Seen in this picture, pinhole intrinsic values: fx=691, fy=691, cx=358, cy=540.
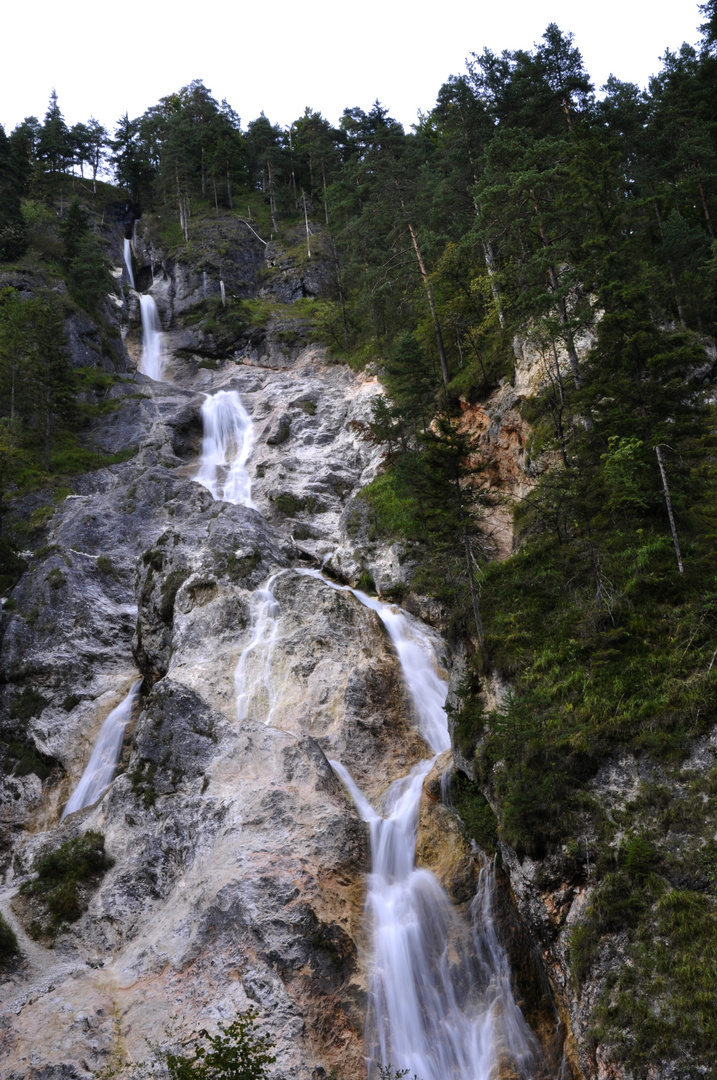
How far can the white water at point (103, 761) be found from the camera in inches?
852

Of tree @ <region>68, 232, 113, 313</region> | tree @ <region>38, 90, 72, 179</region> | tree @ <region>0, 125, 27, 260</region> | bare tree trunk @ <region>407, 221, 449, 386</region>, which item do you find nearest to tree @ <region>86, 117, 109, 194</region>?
tree @ <region>38, 90, 72, 179</region>

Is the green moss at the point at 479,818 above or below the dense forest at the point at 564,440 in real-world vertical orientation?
below

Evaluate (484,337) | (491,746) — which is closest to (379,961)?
(491,746)

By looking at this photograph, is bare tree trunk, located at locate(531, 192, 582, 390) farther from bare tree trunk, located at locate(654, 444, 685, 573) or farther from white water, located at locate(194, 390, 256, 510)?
white water, located at locate(194, 390, 256, 510)

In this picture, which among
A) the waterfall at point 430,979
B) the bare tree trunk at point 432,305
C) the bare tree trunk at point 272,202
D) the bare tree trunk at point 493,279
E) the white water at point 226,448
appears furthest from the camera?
the bare tree trunk at point 272,202

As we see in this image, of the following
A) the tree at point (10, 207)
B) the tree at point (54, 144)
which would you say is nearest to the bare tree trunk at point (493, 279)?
the tree at point (10, 207)

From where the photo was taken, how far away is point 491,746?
14266 millimetres

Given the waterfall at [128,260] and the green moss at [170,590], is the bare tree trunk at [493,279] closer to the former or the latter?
the green moss at [170,590]

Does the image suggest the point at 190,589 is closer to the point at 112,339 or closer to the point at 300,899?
the point at 300,899

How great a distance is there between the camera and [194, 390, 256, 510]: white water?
122ft

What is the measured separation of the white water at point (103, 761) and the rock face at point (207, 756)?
1.35 ft

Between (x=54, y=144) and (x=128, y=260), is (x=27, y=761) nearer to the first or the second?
(x=128, y=260)

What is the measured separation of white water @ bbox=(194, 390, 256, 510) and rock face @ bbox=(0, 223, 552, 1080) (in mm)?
1692

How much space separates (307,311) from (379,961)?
1877 inches
